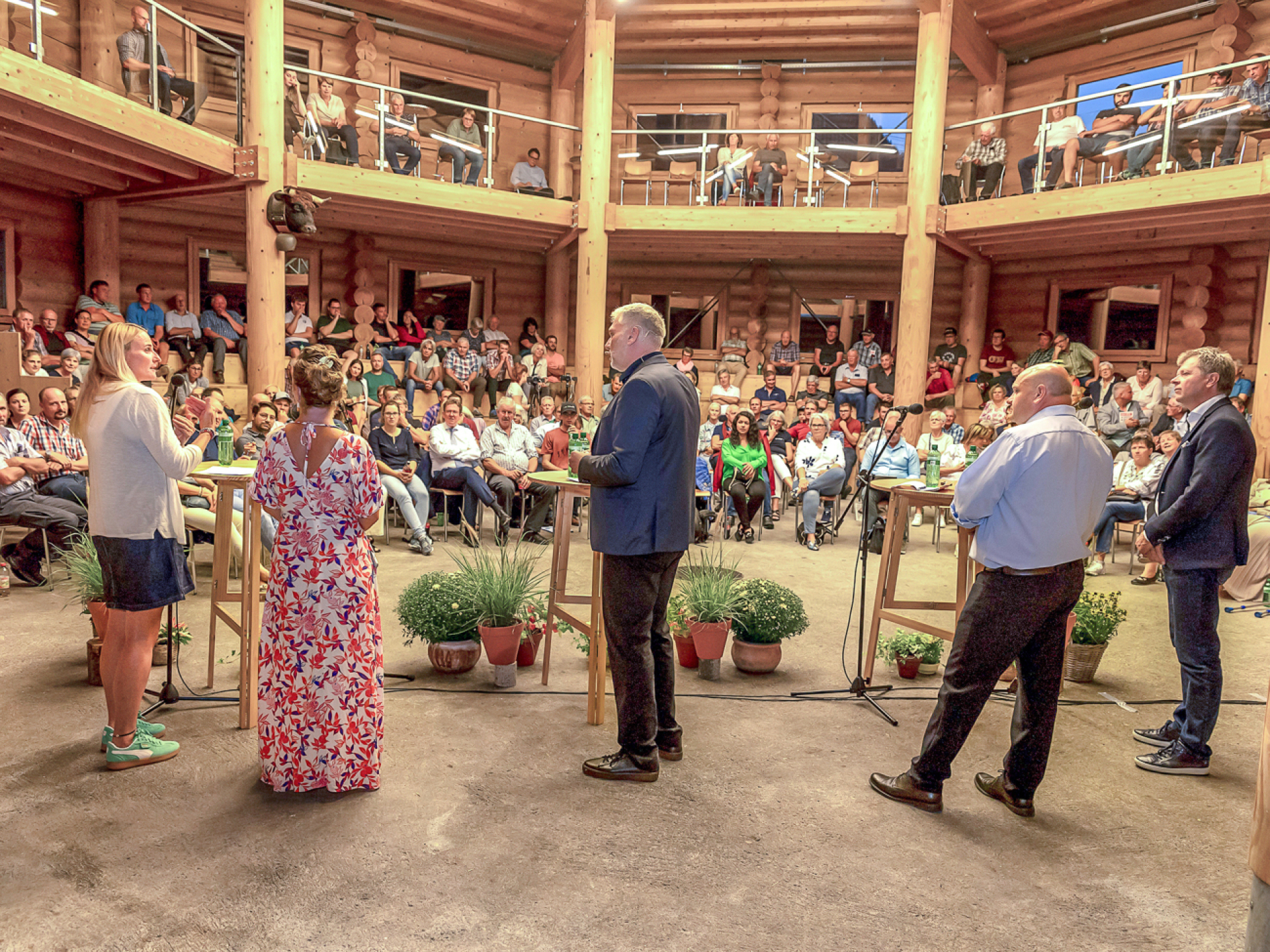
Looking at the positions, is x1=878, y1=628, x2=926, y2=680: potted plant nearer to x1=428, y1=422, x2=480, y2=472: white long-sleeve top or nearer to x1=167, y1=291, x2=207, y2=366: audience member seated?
x1=428, y1=422, x2=480, y2=472: white long-sleeve top

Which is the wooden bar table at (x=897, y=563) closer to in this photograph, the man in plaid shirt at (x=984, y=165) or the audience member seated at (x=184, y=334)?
the man in plaid shirt at (x=984, y=165)

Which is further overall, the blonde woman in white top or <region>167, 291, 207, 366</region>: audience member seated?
<region>167, 291, 207, 366</region>: audience member seated

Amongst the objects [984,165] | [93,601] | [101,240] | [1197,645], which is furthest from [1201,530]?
[101,240]

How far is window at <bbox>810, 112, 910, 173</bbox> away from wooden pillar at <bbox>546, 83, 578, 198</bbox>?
3555 mm

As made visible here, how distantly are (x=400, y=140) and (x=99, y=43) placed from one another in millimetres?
3265

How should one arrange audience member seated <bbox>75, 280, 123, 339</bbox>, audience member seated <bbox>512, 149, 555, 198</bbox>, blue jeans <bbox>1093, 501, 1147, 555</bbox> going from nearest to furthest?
blue jeans <bbox>1093, 501, 1147, 555</bbox>
audience member seated <bbox>75, 280, 123, 339</bbox>
audience member seated <bbox>512, 149, 555, 198</bbox>

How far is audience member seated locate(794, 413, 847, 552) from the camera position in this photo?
770 centimetres

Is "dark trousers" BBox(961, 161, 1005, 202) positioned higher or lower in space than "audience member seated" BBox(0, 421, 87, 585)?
higher

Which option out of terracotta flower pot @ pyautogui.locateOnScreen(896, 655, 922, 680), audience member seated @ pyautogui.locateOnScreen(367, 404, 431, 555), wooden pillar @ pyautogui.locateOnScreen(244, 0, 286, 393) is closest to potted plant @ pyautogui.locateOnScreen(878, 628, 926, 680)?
terracotta flower pot @ pyautogui.locateOnScreen(896, 655, 922, 680)

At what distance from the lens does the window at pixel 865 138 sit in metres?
12.2

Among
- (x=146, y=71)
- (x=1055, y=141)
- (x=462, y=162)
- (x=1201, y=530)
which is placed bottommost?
(x=1201, y=530)

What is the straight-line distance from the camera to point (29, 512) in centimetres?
532

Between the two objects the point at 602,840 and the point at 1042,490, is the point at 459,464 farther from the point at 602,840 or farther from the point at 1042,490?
the point at 1042,490

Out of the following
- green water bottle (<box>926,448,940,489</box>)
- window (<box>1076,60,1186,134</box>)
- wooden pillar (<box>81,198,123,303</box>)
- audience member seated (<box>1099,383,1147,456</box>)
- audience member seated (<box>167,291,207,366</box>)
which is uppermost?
window (<box>1076,60,1186,134</box>)
